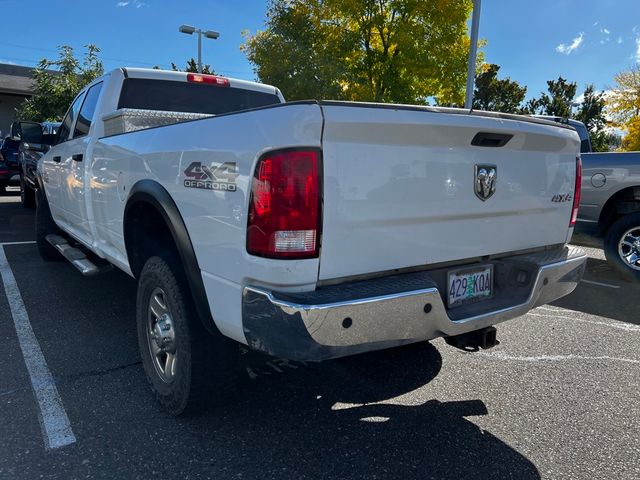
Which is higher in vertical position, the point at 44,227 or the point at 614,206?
the point at 614,206

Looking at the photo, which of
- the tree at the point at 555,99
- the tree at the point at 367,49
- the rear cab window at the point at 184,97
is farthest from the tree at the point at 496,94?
the rear cab window at the point at 184,97

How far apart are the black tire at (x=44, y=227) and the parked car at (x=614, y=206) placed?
654 centimetres

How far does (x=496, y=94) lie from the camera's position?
33.8 m

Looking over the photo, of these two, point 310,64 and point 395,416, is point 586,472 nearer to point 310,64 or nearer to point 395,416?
point 395,416

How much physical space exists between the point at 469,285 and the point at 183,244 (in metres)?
1.47

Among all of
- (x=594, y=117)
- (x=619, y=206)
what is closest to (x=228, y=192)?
(x=619, y=206)

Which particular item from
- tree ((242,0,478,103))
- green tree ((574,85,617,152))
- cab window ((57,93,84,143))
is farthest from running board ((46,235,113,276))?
green tree ((574,85,617,152))

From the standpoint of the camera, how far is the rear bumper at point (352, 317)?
1946mm

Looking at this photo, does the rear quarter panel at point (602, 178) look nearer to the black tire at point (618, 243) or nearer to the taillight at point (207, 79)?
the black tire at point (618, 243)

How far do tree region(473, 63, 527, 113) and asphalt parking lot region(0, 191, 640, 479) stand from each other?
3203 centimetres

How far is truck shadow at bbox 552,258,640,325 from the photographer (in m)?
4.86

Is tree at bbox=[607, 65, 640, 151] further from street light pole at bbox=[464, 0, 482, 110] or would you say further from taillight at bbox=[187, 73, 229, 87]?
taillight at bbox=[187, 73, 229, 87]

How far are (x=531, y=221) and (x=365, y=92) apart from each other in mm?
12027

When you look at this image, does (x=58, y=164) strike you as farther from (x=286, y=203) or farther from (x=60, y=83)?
(x=60, y=83)
